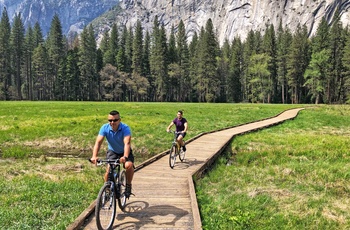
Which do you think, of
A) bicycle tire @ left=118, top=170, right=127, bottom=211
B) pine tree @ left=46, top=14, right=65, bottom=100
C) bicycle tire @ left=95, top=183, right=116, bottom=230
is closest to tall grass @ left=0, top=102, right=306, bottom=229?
bicycle tire @ left=95, top=183, right=116, bottom=230

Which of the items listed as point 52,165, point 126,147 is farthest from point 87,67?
point 126,147

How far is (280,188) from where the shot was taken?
10.6 meters

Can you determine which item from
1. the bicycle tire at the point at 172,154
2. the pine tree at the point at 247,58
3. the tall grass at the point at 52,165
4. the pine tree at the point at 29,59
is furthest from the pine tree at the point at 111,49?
the bicycle tire at the point at 172,154

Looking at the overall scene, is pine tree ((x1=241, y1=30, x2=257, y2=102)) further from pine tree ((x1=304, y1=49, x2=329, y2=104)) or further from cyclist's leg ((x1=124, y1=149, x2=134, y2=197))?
cyclist's leg ((x1=124, y1=149, x2=134, y2=197))

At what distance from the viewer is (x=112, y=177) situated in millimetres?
7090

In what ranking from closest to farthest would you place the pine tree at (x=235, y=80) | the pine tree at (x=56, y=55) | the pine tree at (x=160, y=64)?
the pine tree at (x=56, y=55)
the pine tree at (x=160, y=64)
the pine tree at (x=235, y=80)

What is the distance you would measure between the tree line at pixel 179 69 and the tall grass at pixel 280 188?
6580 centimetres

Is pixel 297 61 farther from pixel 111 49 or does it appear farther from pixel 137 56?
pixel 111 49

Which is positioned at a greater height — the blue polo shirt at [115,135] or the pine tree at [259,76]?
the pine tree at [259,76]

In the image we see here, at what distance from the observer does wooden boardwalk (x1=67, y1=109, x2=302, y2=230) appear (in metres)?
7.16

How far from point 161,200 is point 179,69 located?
83.5 m

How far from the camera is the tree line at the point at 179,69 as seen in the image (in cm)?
7919

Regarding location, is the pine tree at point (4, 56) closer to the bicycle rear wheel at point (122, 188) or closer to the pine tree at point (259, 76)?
the pine tree at point (259, 76)

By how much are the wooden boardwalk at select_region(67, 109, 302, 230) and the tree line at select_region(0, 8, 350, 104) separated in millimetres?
72302
